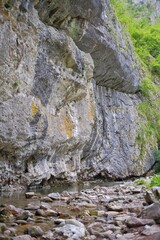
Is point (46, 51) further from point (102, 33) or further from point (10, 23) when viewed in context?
point (102, 33)

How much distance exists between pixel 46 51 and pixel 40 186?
514 cm

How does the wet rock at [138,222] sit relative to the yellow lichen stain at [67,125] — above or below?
above

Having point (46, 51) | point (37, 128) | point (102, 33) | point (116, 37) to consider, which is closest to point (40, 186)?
point (37, 128)

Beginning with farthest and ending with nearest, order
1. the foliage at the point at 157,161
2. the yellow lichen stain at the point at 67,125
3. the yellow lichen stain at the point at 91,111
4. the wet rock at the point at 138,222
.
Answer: the foliage at the point at 157,161 < the yellow lichen stain at the point at 91,111 < the yellow lichen stain at the point at 67,125 < the wet rock at the point at 138,222

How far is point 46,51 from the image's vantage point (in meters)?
10.6

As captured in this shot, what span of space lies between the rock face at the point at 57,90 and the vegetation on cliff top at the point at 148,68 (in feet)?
15.7

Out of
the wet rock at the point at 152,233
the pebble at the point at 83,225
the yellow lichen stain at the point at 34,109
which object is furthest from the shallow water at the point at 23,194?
the wet rock at the point at 152,233

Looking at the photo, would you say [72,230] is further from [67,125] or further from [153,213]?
[67,125]

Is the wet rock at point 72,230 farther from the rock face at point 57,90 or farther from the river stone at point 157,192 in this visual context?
the rock face at point 57,90

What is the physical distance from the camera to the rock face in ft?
28.7

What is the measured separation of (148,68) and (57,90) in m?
18.4

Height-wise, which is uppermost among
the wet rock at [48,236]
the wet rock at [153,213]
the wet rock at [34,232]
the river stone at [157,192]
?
the wet rock at [153,213]

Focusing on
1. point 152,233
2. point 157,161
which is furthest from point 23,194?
point 157,161

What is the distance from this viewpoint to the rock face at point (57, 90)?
28.7 ft
